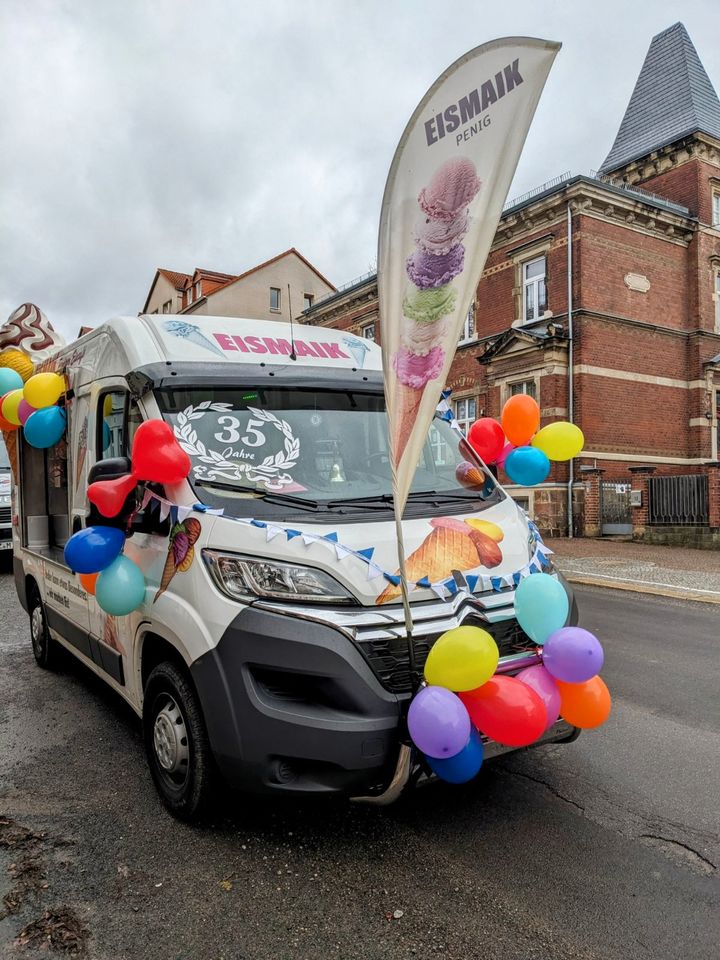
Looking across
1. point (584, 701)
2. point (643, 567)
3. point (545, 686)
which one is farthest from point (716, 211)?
point (545, 686)

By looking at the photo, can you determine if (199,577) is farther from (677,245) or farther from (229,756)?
(677,245)

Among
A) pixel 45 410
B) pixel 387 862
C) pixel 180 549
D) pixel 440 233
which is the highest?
pixel 440 233

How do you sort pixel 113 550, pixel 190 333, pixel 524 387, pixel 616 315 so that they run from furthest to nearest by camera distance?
pixel 524 387
pixel 616 315
pixel 190 333
pixel 113 550

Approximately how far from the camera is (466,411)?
82.8ft

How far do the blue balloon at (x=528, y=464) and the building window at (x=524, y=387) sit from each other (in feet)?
58.9

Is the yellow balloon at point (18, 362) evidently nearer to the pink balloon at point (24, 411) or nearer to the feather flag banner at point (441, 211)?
the pink balloon at point (24, 411)

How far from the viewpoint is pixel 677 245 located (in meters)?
23.5

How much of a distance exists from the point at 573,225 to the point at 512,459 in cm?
1882

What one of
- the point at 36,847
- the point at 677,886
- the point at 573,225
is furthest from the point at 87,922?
the point at 573,225

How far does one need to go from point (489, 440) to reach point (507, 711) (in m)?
2.57

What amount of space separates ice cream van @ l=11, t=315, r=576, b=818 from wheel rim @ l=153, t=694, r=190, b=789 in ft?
0.04

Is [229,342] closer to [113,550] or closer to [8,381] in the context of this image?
[113,550]

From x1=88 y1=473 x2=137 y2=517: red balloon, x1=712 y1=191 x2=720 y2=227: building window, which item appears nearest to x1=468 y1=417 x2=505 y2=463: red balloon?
x1=88 y1=473 x2=137 y2=517: red balloon

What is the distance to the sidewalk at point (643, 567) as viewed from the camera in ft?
36.9
